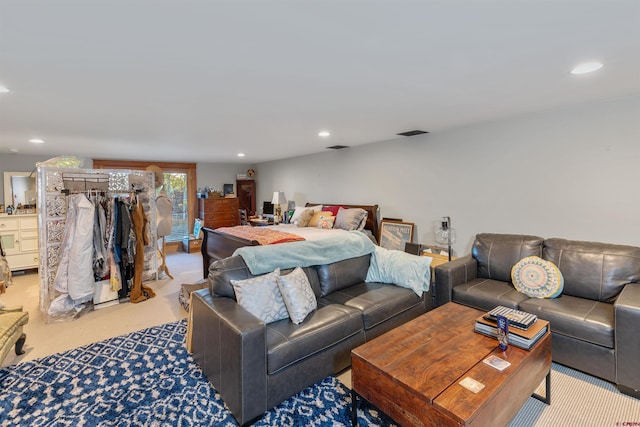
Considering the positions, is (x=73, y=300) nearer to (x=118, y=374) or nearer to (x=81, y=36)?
(x=118, y=374)

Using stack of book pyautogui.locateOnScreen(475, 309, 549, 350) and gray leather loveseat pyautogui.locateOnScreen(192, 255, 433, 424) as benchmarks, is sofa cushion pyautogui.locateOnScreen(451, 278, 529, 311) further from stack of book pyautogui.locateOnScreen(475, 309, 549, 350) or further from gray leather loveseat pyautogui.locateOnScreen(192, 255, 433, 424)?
stack of book pyautogui.locateOnScreen(475, 309, 549, 350)

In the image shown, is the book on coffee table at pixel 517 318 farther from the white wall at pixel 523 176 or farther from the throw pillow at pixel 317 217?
the throw pillow at pixel 317 217

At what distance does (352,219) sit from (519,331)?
3.18m

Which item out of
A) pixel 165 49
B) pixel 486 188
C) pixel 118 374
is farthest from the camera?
pixel 486 188

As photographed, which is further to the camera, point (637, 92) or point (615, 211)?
point (615, 211)

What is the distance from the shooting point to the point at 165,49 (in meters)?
1.73

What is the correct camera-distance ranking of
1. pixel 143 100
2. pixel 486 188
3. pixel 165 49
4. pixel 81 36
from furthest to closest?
pixel 486 188, pixel 143 100, pixel 165 49, pixel 81 36

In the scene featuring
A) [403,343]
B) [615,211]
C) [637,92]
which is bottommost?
[403,343]

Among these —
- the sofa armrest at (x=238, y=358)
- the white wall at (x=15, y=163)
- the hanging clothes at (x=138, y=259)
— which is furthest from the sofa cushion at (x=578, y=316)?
the white wall at (x=15, y=163)

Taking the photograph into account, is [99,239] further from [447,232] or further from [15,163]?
[447,232]

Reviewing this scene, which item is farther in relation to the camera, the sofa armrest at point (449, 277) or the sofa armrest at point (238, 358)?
the sofa armrest at point (449, 277)

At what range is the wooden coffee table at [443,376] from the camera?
4.84ft

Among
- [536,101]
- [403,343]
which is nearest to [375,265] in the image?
[403,343]

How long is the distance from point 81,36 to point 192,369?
2.38 meters
